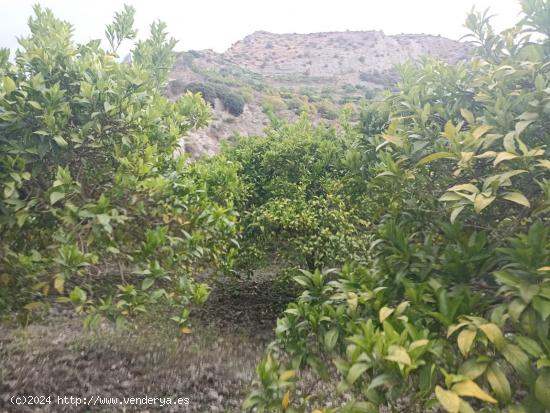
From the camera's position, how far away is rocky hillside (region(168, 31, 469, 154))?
26422mm

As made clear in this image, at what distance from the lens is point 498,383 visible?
1.65 meters

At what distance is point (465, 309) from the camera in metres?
1.98

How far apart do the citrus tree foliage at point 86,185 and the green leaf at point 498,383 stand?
2271 mm

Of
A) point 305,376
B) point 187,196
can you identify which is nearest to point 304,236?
point 305,376

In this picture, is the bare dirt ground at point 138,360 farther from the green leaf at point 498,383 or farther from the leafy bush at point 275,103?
the leafy bush at point 275,103

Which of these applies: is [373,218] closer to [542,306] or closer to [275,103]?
[542,306]

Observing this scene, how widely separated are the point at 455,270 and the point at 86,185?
3141 millimetres

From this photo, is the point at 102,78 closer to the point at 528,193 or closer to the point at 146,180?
the point at 146,180

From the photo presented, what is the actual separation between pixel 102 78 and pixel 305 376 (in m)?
4.05

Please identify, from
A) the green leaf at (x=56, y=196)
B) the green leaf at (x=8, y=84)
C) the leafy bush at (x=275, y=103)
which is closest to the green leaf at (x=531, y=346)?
the green leaf at (x=56, y=196)

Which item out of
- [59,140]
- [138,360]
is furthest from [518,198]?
[138,360]

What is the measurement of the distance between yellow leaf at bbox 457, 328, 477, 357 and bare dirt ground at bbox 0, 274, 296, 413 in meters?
3.57

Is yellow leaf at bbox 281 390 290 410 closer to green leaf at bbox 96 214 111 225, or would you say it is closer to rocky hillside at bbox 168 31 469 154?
green leaf at bbox 96 214 111 225

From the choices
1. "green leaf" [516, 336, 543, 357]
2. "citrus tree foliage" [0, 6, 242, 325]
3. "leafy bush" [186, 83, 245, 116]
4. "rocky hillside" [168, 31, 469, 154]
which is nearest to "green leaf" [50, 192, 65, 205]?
"citrus tree foliage" [0, 6, 242, 325]
